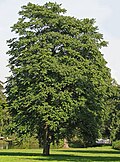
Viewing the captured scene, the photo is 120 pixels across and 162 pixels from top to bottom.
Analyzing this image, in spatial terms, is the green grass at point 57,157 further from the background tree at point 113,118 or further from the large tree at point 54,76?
the background tree at point 113,118

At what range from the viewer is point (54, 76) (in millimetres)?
41906

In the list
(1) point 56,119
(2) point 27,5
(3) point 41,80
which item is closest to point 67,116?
(1) point 56,119

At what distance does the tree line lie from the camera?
1626 inches

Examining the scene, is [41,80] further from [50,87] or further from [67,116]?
[67,116]

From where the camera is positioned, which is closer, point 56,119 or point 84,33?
point 56,119

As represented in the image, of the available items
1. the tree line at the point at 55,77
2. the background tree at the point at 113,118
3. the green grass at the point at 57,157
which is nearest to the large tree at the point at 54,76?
the tree line at the point at 55,77

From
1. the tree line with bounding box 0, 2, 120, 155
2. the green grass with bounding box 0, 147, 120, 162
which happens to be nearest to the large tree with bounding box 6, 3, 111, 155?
the tree line with bounding box 0, 2, 120, 155

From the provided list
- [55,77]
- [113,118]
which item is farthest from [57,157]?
[113,118]

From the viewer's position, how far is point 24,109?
→ 43.4 m

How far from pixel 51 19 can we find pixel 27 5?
13.4 ft

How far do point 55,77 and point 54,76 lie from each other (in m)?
0.14

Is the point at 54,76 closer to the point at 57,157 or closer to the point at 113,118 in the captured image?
the point at 57,157

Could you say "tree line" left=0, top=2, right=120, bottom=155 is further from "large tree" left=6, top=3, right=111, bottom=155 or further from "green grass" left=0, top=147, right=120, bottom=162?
"green grass" left=0, top=147, right=120, bottom=162

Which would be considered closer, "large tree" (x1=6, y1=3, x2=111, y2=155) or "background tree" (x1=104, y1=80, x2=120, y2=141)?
"large tree" (x1=6, y1=3, x2=111, y2=155)
